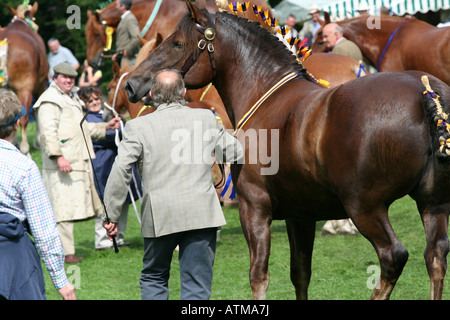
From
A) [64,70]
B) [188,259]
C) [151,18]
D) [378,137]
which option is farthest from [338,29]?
[188,259]

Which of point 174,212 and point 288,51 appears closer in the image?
→ point 174,212

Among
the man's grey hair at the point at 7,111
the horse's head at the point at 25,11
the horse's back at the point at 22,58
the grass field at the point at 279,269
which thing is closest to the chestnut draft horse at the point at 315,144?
the grass field at the point at 279,269

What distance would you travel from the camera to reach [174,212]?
4.58 metres

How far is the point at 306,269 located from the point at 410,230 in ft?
11.9

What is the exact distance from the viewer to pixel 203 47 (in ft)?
17.3

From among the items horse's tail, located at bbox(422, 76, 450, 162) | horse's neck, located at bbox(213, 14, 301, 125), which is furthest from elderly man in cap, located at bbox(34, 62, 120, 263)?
horse's tail, located at bbox(422, 76, 450, 162)

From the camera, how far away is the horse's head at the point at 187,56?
527 cm

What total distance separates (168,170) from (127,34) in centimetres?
632

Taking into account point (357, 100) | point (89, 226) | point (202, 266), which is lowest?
point (89, 226)

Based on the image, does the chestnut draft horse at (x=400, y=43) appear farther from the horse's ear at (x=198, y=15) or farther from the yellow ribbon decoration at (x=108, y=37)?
the horse's ear at (x=198, y=15)

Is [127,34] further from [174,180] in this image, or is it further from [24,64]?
[174,180]

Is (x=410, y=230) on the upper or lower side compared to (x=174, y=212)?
lower

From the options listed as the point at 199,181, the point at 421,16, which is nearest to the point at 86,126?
the point at 199,181
